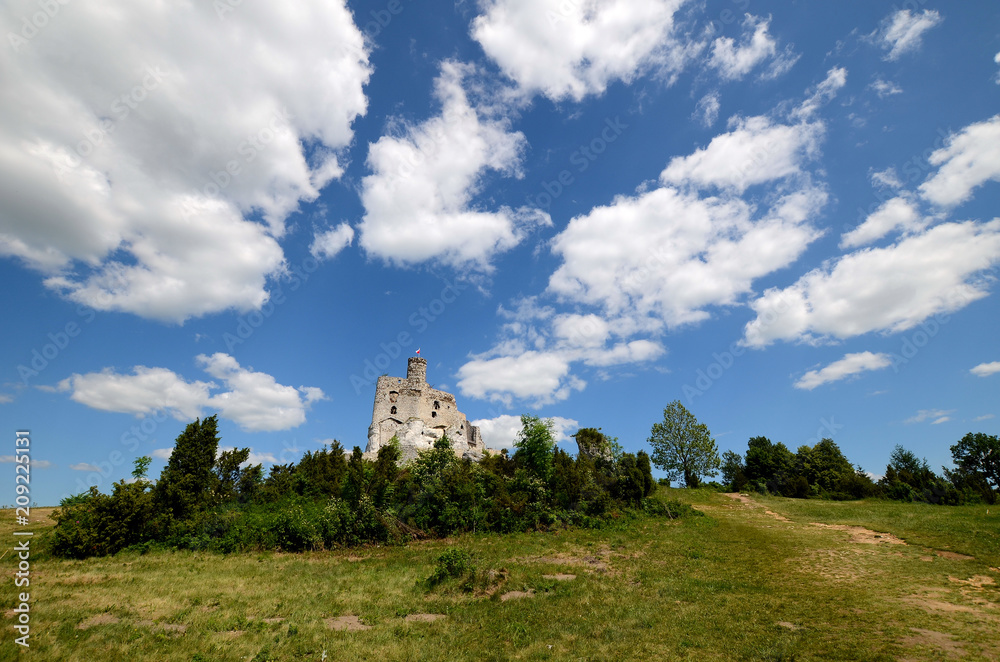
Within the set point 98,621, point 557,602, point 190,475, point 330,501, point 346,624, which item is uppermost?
point 190,475

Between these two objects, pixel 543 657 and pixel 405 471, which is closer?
pixel 543 657

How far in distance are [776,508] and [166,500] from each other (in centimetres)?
4207

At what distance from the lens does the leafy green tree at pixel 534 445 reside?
115 ft

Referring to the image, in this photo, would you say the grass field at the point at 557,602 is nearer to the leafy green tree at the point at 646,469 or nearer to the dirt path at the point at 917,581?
the dirt path at the point at 917,581

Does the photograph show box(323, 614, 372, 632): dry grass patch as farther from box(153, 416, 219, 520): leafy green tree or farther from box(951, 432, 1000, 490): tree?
box(951, 432, 1000, 490): tree

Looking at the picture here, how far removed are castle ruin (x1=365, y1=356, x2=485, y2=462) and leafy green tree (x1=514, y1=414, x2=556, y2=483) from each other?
14.9 meters

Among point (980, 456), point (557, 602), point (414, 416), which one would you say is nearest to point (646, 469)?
point (557, 602)

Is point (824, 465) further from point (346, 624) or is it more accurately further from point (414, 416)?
point (346, 624)

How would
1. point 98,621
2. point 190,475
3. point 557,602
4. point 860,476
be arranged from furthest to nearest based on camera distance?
point 860,476
point 190,475
point 557,602
point 98,621

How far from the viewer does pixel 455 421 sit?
59.7 m

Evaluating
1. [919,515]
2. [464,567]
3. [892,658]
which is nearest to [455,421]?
[464,567]

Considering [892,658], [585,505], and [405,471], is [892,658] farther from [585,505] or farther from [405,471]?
[405,471]

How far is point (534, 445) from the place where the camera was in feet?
119

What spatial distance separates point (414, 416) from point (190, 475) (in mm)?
33117
